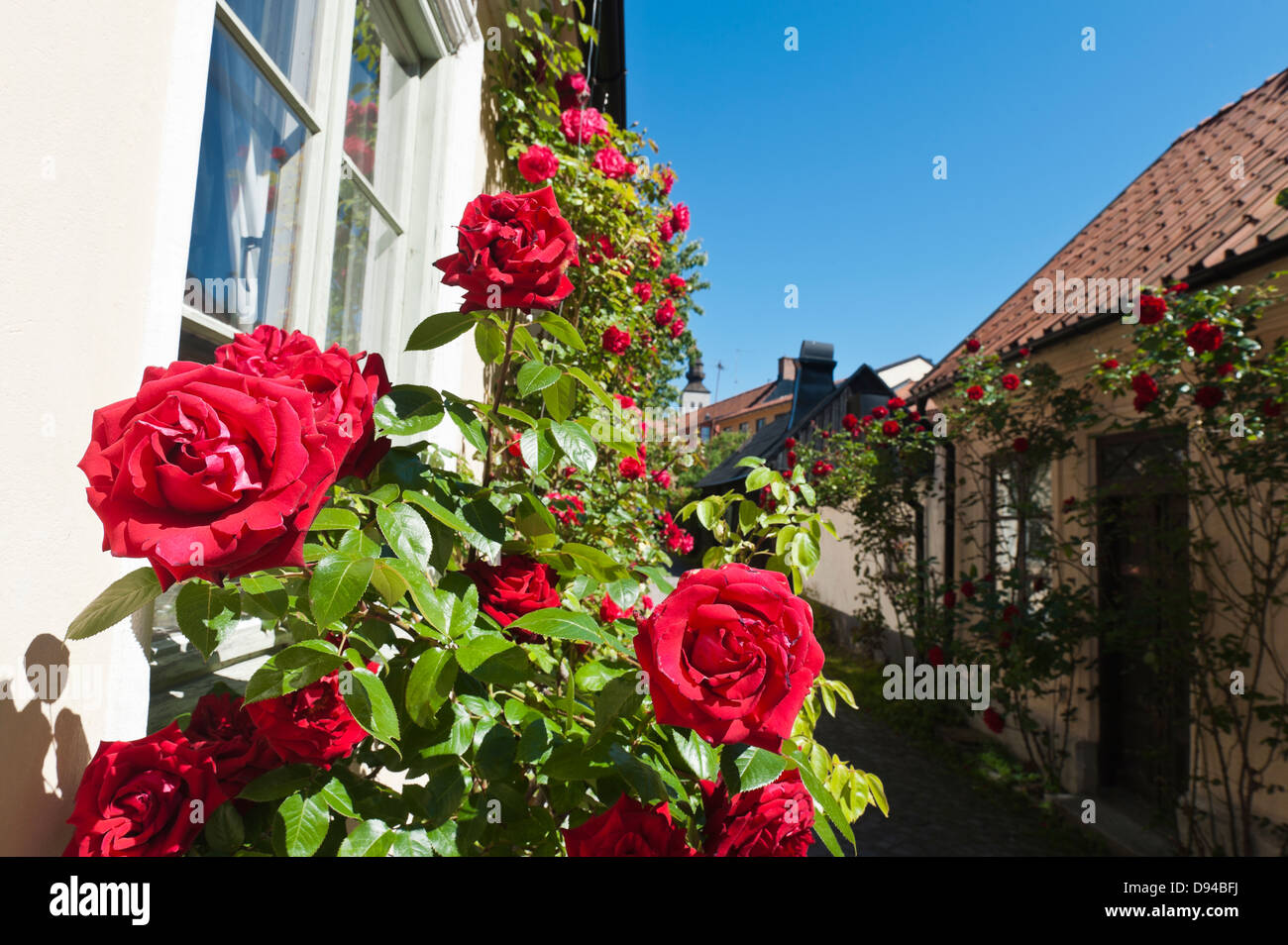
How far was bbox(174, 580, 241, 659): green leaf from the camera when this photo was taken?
849mm


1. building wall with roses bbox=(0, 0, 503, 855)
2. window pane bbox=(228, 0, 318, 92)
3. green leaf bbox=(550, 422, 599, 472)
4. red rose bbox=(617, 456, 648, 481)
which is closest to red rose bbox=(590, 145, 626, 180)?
red rose bbox=(617, 456, 648, 481)

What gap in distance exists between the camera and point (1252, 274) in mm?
3949

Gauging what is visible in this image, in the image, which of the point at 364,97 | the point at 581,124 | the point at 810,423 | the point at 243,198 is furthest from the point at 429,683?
the point at 810,423

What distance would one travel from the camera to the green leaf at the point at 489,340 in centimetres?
120

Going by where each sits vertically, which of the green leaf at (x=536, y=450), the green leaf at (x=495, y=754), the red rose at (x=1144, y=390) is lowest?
the green leaf at (x=495, y=754)

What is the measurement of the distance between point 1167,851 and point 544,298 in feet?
17.1

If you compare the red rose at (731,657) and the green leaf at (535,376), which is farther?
the green leaf at (535,376)

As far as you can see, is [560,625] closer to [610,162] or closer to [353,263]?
[353,263]

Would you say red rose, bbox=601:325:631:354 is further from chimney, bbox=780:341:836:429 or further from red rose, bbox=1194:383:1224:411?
chimney, bbox=780:341:836:429

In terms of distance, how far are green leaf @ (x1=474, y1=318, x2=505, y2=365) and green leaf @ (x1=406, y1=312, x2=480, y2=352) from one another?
0.04 m

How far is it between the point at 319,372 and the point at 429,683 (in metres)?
0.40

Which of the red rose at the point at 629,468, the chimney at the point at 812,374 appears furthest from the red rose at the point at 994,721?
the chimney at the point at 812,374

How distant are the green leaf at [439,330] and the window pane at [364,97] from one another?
1.25m

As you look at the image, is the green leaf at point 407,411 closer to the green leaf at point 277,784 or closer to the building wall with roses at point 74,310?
the building wall with roses at point 74,310
